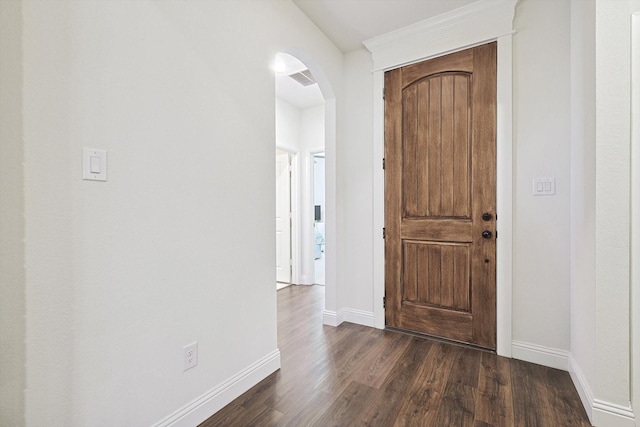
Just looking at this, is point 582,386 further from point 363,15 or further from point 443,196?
point 363,15

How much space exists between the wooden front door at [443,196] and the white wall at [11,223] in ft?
7.78

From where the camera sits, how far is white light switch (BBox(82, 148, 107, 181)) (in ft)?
3.59

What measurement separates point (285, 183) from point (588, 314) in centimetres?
372

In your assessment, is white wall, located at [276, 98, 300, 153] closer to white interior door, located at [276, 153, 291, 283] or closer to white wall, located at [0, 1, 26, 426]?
white interior door, located at [276, 153, 291, 283]

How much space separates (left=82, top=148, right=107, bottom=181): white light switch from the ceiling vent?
260cm

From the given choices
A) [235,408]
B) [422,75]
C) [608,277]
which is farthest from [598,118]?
[235,408]

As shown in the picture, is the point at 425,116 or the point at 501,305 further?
the point at 425,116

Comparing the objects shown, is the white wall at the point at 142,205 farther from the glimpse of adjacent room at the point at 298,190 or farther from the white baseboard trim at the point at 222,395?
the glimpse of adjacent room at the point at 298,190

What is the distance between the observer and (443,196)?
245 cm

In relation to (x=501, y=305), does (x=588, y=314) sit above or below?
above

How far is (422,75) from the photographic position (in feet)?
8.29

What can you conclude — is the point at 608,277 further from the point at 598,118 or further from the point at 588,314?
the point at 598,118

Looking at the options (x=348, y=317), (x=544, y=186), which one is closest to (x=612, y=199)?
(x=544, y=186)

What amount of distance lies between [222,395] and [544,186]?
8.13ft
